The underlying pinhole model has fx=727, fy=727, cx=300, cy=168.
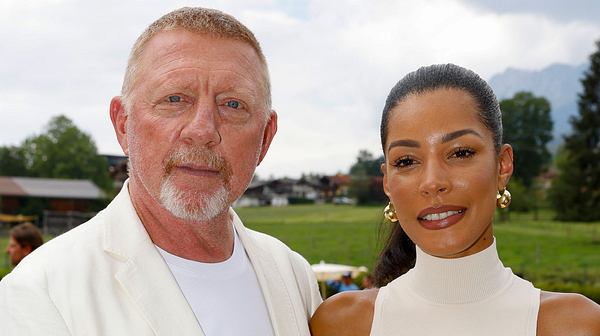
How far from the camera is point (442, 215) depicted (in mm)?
2834

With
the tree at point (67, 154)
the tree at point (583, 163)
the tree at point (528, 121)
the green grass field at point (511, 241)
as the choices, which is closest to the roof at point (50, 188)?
the tree at point (67, 154)

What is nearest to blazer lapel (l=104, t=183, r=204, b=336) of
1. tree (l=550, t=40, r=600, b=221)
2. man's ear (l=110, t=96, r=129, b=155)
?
man's ear (l=110, t=96, r=129, b=155)

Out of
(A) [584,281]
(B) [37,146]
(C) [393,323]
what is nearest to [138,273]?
(C) [393,323]

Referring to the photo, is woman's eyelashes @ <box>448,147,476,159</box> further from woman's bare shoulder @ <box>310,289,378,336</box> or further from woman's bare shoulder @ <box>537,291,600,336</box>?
woman's bare shoulder @ <box>310,289,378,336</box>

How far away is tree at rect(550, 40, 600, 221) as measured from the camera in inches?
2224

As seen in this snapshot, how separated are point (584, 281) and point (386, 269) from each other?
91.7 ft

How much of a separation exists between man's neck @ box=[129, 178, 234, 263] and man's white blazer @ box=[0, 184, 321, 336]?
0.07 metres

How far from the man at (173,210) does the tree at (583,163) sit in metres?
57.5

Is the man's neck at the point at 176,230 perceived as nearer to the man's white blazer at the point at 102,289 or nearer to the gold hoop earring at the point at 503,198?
the man's white blazer at the point at 102,289

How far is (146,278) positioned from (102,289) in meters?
0.18

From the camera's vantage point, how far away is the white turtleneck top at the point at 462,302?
2840mm

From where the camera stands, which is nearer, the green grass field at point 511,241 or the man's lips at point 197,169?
the man's lips at point 197,169

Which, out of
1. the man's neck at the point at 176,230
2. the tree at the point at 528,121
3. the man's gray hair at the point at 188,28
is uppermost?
the tree at the point at 528,121

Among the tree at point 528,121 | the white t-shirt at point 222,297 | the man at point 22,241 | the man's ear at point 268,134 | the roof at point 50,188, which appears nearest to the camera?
the white t-shirt at point 222,297
